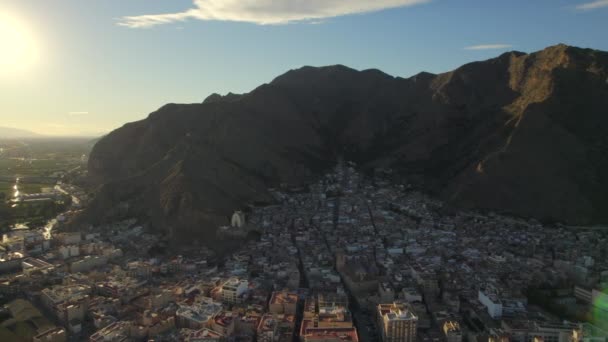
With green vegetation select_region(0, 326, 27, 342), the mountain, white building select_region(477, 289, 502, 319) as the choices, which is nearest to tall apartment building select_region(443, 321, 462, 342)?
white building select_region(477, 289, 502, 319)

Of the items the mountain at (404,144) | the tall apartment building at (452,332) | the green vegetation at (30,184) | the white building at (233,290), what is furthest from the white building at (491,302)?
the green vegetation at (30,184)

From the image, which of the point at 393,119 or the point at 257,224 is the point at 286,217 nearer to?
the point at 257,224

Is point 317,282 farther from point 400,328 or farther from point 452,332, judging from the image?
point 452,332

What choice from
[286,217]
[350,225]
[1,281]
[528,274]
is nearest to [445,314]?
[528,274]

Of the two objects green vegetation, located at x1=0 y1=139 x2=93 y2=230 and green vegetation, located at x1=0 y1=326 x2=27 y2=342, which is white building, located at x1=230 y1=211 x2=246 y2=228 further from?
green vegetation, located at x1=0 y1=139 x2=93 y2=230

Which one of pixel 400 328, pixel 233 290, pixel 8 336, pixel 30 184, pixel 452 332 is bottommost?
pixel 8 336

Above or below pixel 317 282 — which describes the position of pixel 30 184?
above

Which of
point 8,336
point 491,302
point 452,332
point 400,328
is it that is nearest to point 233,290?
point 400,328
